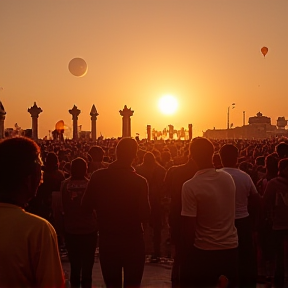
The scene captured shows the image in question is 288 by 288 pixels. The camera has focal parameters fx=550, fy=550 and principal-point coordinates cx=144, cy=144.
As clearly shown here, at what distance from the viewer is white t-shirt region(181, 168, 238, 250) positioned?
5.20m

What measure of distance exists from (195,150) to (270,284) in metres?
3.49

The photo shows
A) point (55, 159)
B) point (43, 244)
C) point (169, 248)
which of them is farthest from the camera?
point (169, 248)

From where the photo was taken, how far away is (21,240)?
2670 millimetres

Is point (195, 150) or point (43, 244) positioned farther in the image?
point (195, 150)

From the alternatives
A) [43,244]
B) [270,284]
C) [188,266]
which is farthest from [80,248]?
[43,244]

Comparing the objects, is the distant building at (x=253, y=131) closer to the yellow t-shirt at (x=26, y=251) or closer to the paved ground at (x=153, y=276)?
the paved ground at (x=153, y=276)

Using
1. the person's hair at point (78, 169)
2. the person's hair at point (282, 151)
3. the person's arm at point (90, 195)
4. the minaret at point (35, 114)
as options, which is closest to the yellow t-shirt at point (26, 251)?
the person's arm at point (90, 195)

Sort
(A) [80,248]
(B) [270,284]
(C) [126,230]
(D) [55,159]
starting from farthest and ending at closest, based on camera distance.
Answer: (D) [55,159] → (B) [270,284] → (A) [80,248] → (C) [126,230]

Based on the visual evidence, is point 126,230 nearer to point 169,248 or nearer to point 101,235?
point 101,235

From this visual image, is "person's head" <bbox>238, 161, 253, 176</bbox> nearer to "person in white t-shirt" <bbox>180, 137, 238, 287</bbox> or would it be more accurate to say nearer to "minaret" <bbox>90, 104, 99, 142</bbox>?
"person in white t-shirt" <bbox>180, 137, 238, 287</bbox>

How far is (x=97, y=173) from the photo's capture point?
5.69 meters

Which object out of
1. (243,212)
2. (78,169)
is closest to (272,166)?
(243,212)

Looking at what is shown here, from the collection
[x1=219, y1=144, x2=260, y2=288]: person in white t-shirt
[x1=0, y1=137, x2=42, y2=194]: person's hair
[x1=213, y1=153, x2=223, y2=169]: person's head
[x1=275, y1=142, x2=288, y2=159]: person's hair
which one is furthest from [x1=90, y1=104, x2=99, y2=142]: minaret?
[x1=0, y1=137, x2=42, y2=194]: person's hair

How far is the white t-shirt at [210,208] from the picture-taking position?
520 cm
